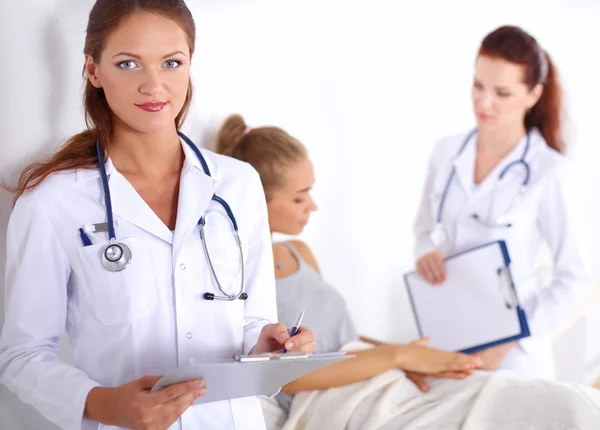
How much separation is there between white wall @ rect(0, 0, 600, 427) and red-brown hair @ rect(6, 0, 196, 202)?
53 cm

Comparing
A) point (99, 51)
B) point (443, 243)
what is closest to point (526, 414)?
point (443, 243)

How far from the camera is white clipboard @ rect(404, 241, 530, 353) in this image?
2.41 metres

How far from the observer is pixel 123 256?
55.1 inches

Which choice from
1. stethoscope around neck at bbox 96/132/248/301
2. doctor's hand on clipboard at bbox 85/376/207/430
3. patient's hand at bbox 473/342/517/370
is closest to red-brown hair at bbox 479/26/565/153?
patient's hand at bbox 473/342/517/370

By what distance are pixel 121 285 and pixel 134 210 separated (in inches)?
5.6

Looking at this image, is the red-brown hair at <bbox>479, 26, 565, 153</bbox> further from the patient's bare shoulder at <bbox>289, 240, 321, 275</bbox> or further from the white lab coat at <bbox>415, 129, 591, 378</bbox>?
the patient's bare shoulder at <bbox>289, 240, 321, 275</bbox>

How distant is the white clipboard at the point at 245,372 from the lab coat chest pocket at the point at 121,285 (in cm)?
19

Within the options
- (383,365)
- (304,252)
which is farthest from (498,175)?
(383,365)

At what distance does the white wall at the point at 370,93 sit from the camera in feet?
7.29

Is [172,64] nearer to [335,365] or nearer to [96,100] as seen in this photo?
[96,100]

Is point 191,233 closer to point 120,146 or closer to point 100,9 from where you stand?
point 120,146

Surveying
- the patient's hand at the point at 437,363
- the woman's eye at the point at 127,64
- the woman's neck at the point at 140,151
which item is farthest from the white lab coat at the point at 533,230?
the woman's eye at the point at 127,64

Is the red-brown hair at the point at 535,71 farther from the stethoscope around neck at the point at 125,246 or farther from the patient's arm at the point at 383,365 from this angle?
the stethoscope around neck at the point at 125,246

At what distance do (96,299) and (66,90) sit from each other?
553 mm
